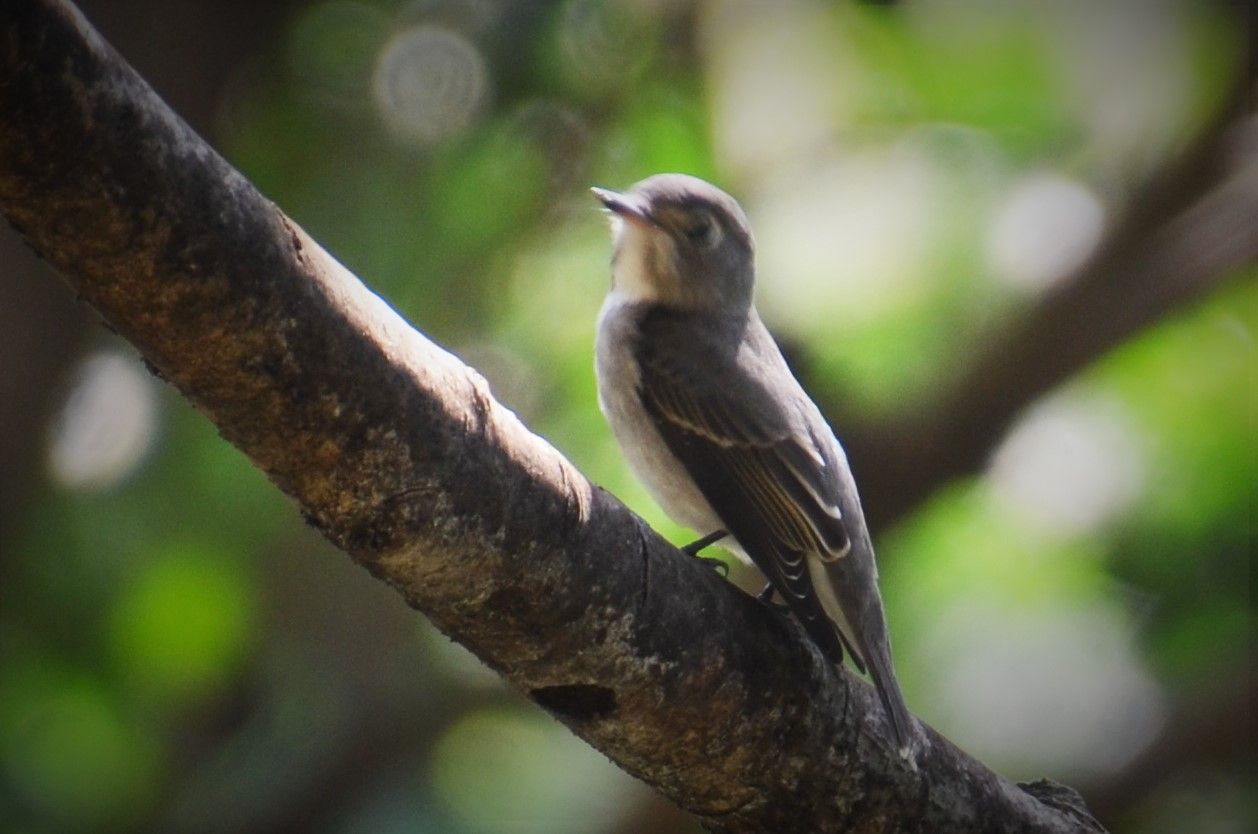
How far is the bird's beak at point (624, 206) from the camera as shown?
4.48 meters

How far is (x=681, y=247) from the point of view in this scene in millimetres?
4793

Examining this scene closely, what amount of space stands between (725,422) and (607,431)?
1942mm

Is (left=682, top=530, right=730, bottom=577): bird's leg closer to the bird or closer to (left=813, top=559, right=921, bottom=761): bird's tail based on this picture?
the bird

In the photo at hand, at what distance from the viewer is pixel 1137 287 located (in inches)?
226

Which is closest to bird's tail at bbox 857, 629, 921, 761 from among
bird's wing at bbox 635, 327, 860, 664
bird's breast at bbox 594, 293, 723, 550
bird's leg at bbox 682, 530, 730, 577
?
bird's wing at bbox 635, 327, 860, 664

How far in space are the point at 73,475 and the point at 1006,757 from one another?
13.6 ft

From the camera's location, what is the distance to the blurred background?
588cm

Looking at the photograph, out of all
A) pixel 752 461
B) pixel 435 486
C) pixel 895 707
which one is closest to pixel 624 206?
pixel 752 461

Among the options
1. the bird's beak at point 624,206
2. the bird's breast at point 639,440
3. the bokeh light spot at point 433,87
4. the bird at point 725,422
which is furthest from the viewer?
the bokeh light spot at point 433,87

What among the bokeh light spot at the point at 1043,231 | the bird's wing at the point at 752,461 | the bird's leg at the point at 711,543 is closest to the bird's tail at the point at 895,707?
the bird's wing at the point at 752,461

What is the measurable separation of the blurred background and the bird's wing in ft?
5.52

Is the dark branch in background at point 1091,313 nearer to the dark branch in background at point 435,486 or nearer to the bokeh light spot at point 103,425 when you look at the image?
the dark branch in background at point 435,486

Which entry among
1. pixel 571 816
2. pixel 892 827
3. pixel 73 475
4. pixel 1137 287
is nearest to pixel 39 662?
pixel 73 475

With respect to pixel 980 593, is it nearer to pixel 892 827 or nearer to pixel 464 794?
pixel 464 794
